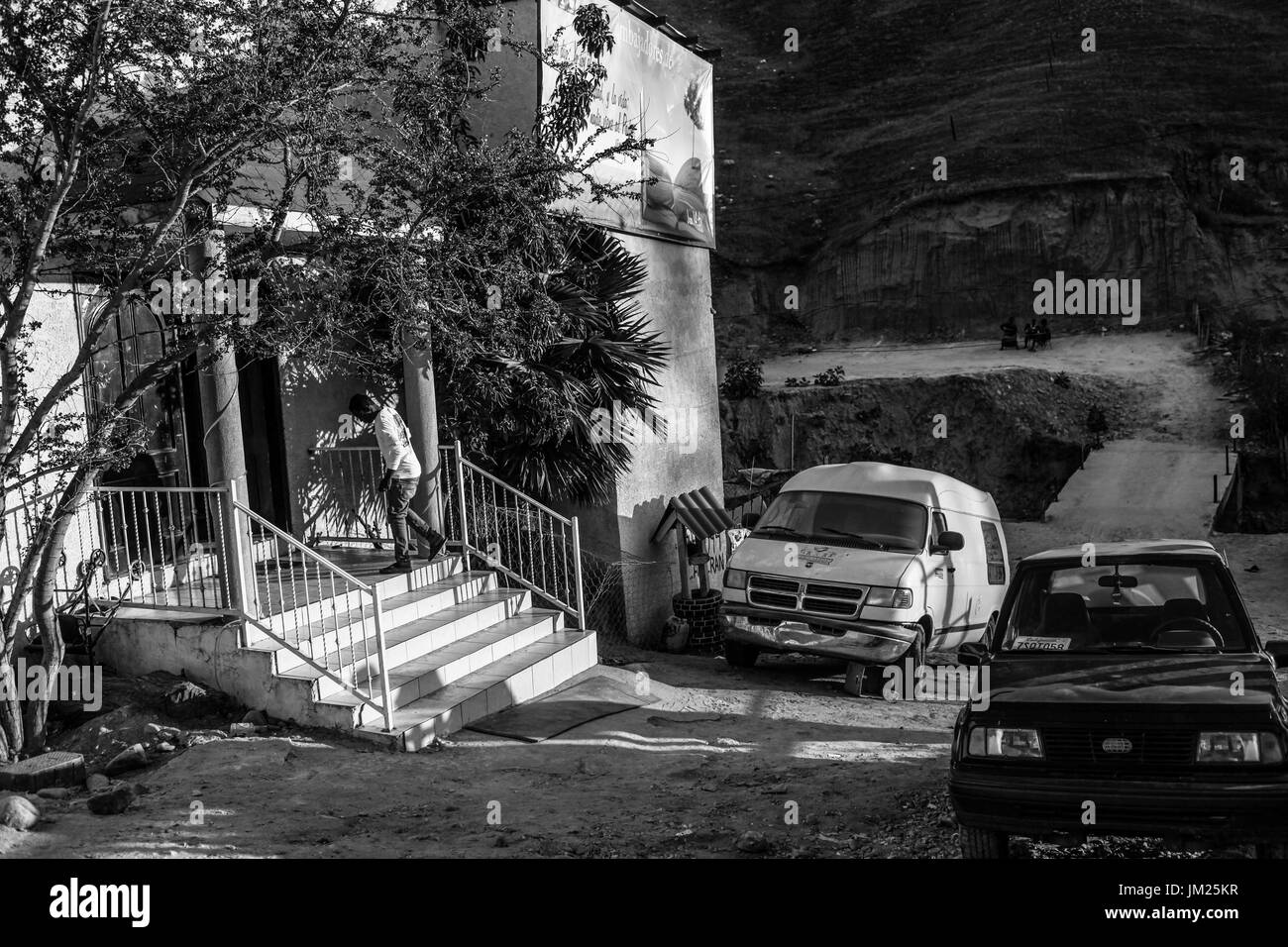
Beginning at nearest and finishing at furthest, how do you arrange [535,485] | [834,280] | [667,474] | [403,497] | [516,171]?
1. [516,171]
2. [403,497]
3. [535,485]
4. [667,474]
5. [834,280]

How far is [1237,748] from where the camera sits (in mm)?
5285

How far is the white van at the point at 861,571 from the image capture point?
11.5 m

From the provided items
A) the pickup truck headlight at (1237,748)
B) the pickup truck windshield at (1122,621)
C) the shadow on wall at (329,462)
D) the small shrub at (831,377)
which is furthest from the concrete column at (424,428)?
the small shrub at (831,377)

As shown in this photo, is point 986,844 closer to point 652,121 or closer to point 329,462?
point 329,462

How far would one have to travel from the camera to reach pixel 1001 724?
18.4 ft

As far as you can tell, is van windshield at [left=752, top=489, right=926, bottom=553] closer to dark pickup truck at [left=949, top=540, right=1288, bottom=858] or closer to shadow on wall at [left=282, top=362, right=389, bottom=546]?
shadow on wall at [left=282, top=362, right=389, bottom=546]

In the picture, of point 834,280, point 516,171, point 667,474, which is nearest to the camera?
point 516,171

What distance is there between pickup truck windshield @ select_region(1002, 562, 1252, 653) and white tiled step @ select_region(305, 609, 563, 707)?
15.6 feet

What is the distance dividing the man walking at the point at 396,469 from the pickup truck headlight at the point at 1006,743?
650 cm

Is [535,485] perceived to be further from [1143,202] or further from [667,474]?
[1143,202]

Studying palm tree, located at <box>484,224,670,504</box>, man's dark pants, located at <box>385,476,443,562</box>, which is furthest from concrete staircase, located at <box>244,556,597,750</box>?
palm tree, located at <box>484,224,670,504</box>

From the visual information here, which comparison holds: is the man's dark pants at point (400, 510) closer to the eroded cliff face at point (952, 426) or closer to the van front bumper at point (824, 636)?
the van front bumper at point (824, 636)

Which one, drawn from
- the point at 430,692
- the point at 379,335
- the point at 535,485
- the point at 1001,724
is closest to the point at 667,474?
the point at 535,485
